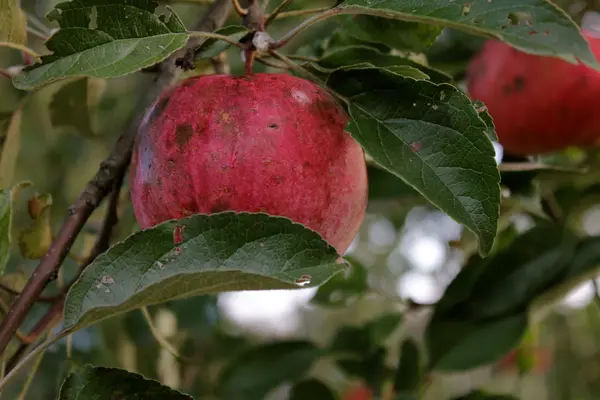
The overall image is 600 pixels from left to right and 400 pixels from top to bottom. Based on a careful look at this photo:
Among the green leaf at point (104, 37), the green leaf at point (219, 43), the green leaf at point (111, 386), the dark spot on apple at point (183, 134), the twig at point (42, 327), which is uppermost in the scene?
the green leaf at point (104, 37)

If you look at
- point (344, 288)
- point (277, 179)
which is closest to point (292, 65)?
point (277, 179)

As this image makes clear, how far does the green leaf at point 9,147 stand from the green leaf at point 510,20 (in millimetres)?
486

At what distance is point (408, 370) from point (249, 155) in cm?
62

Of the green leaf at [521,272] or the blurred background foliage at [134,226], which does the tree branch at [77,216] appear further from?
the green leaf at [521,272]

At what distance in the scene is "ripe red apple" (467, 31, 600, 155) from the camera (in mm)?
874

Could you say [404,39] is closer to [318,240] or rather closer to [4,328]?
[318,240]

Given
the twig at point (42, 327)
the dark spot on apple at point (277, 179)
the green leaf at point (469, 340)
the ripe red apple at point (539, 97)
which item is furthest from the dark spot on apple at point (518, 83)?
the twig at point (42, 327)

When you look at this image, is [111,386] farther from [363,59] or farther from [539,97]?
[539,97]

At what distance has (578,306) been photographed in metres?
2.35

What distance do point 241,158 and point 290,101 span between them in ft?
0.22

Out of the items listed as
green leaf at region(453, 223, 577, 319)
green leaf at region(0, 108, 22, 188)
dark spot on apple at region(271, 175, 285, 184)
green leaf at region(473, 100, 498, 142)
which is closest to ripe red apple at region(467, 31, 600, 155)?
green leaf at region(453, 223, 577, 319)

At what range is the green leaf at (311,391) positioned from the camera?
1033 mm

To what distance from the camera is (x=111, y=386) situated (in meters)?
0.53

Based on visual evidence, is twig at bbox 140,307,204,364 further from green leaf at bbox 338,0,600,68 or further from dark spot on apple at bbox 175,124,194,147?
green leaf at bbox 338,0,600,68
